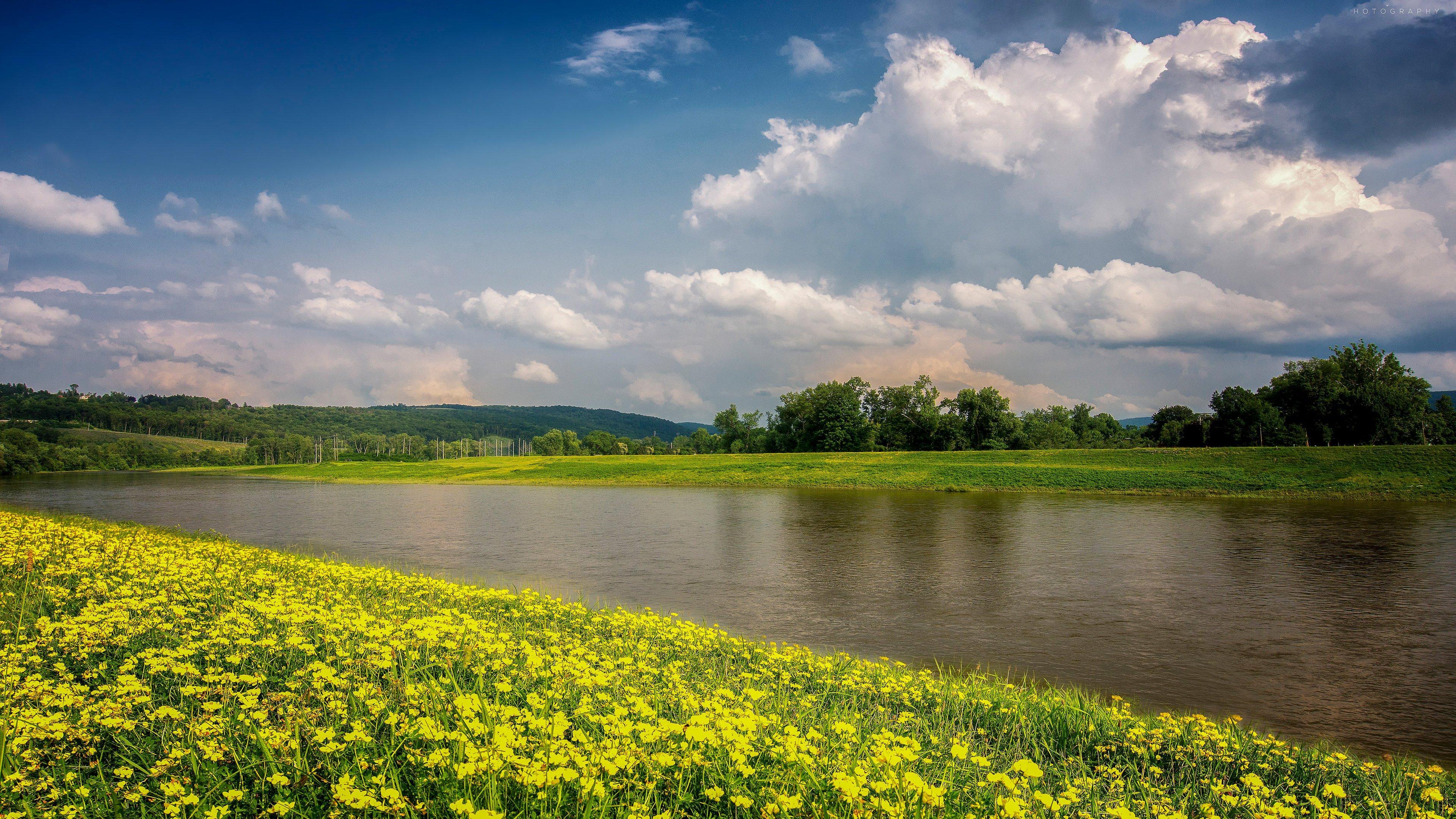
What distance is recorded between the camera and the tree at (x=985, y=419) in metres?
87.8

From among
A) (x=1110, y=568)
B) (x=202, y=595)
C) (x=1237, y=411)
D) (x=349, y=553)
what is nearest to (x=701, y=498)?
(x=349, y=553)

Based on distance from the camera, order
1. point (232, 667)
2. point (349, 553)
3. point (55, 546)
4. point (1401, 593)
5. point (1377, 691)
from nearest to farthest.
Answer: point (232, 667) < point (1377, 691) < point (55, 546) < point (1401, 593) < point (349, 553)

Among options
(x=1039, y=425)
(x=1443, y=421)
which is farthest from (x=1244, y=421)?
(x=1039, y=425)

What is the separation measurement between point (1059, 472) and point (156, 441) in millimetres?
211766

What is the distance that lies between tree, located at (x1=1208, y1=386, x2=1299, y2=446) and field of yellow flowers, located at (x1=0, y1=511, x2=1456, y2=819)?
9430cm

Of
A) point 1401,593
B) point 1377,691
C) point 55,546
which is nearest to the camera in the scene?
point 1377,691

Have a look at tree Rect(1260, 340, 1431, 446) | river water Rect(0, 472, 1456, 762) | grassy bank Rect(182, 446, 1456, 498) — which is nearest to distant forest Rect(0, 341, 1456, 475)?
tree Rect(1260, 340, 1431, 446)

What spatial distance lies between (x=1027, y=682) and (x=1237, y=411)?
10021 centimetres

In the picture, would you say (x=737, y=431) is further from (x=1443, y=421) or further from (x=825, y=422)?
(x=1443, y=421)

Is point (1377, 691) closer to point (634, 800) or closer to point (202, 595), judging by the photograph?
point (634, 800)

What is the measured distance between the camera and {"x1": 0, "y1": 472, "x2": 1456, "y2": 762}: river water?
35.1 feet

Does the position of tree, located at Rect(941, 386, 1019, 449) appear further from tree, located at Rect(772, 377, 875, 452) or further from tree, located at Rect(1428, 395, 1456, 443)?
tree, located at Rect(1428, 395, 1456, 443)

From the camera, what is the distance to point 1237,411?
294ft

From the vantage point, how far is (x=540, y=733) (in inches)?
193
